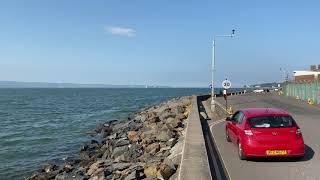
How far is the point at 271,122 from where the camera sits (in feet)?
43.7

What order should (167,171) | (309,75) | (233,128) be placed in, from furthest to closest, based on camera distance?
1. (309,75)
2. (233,128)
3. (167,171)

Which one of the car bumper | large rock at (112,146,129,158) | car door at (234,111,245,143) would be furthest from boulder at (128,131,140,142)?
the car bumper

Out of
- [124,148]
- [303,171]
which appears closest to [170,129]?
[124,148]

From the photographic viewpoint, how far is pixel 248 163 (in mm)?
12852

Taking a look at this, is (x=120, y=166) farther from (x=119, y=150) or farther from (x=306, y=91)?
(x=306, y=91)

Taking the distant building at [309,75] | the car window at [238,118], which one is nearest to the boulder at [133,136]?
the car window at [238,118]

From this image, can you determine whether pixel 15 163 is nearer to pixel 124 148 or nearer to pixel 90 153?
pixel 90 153

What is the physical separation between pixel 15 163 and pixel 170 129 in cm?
853

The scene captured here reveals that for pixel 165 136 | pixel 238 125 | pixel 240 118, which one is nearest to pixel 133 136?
pixel 165 136

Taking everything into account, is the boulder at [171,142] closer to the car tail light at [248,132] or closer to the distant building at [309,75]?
the car tail light at [248,132]

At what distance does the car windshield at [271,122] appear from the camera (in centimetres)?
1314

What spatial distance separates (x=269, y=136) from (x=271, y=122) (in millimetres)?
683

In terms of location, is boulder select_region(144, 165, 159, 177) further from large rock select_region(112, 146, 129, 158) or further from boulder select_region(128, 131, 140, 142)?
boulder select_region(128, 131, 140, 142)

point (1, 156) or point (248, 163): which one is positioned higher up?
point (248, 163)
